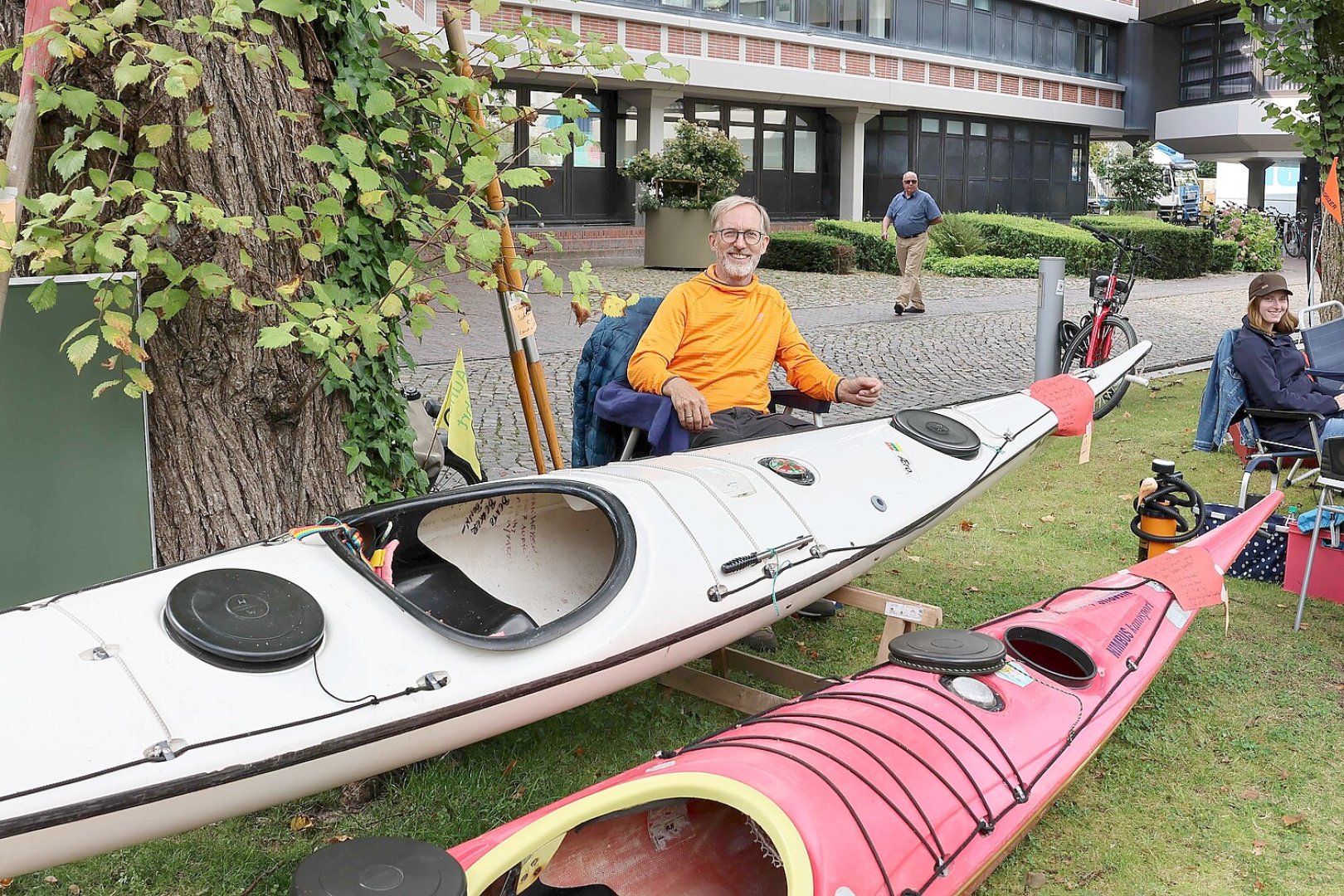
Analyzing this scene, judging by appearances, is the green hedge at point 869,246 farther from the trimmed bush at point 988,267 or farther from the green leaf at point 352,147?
the green leaf at point 352,147

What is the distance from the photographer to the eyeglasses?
437 cm

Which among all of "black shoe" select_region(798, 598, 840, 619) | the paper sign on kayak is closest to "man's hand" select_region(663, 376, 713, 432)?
"black shoe" select_region(798, 598, 840, 619)

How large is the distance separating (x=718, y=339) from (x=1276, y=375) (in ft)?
Answer: 8.58

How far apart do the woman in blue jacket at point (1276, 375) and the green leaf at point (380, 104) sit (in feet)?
12.3

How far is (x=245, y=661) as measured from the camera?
2418 millimetres

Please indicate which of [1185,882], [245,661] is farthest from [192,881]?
[1185,882]

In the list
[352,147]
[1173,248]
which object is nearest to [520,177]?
[352,147]

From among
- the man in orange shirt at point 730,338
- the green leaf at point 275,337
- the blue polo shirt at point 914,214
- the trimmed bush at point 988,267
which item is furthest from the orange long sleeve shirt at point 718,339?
the trimmed bush at point 988,267

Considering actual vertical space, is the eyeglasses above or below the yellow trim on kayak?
above

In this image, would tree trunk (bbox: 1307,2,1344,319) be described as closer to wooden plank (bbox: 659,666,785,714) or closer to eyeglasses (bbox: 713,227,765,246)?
eyeglasses (bbox: 713,227,765,246)

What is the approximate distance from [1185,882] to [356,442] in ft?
9.13

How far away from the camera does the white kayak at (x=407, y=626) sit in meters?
2.22

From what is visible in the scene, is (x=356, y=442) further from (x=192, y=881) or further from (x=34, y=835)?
(x=34, y=835)

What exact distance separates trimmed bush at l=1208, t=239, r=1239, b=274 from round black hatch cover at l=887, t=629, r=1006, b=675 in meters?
19.2
